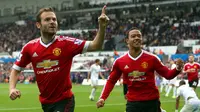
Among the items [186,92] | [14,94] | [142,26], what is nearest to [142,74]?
[14,94]

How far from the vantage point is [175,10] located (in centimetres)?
5816

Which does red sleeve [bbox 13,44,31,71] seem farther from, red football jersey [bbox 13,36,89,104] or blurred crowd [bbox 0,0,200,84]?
blurred crowd [bbox 0,0,200,84]

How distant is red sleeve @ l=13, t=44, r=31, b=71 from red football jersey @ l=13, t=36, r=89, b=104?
0.16 meters

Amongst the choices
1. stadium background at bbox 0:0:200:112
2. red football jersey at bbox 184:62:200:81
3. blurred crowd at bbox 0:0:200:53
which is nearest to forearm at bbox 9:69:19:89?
red football jersey at bbox 184:62:200:81

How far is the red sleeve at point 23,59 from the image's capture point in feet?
23.1

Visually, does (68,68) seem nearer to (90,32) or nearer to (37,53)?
(37,53)

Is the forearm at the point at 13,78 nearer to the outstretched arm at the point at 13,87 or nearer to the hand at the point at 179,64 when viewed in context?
the outstretched arm at the point at 13,87

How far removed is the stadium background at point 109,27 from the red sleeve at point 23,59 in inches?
1044

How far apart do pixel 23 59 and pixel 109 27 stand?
182 feet

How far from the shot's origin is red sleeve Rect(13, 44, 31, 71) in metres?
7.04

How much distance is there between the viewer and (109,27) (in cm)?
6247

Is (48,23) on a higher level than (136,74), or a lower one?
higher

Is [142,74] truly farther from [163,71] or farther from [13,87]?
[13,87]

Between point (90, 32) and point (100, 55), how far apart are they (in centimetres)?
1360
